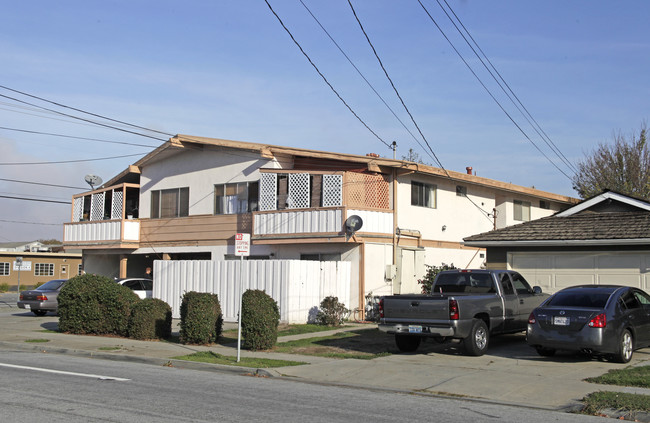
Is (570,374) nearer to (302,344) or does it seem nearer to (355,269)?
(302,344)

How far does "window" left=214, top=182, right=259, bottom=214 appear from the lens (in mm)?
26500

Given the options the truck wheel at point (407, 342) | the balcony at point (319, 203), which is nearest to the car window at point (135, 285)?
the balcony at point (319, 203)

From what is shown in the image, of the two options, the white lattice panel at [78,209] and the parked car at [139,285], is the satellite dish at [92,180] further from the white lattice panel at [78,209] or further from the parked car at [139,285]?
the parked car at [139,285]

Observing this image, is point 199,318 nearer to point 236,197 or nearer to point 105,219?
point 236,197

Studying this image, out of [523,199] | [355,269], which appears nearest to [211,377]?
[355,269]

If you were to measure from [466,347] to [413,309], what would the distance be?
4.41 feet

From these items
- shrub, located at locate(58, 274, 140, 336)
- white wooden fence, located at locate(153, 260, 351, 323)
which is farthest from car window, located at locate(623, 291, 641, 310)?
shrub, located at locate(58, 274, 140, 336)

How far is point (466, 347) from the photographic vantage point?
1377cm

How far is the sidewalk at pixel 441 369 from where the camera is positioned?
10.4 m

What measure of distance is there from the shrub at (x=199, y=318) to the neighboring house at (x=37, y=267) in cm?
4217

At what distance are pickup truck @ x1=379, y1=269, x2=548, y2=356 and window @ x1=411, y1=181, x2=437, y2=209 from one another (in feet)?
30.8

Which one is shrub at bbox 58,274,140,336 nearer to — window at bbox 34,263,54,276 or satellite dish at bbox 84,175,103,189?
satellite dish at bbox 84,175,103,189

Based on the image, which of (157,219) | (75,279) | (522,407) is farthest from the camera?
(157,219)

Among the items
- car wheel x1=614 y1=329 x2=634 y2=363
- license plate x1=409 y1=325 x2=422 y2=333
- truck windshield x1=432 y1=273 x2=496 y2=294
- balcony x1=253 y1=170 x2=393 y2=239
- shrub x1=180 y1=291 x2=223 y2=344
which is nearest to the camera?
car wheel x1=614 y1=329 x2=634 y2=363
